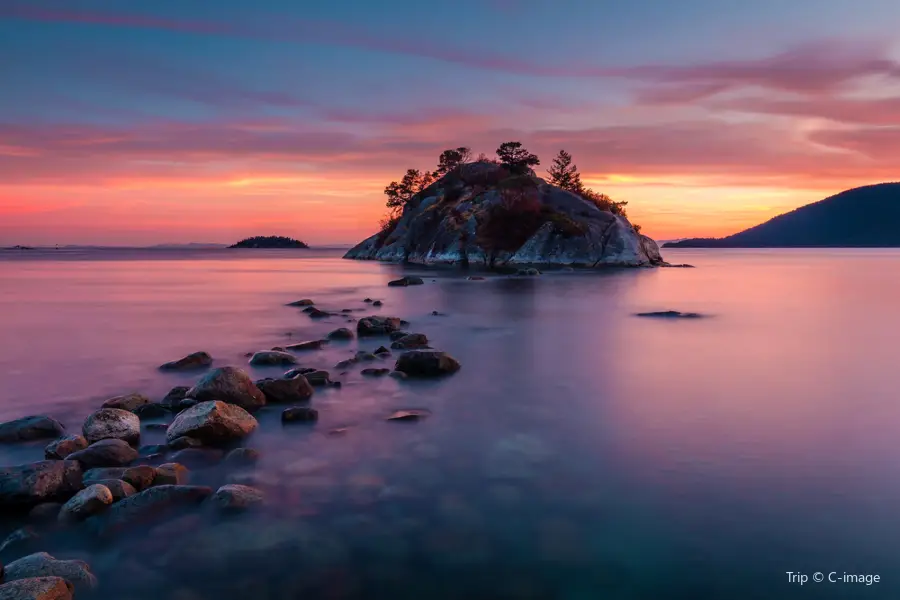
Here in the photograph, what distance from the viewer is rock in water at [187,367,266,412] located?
38.6 feet

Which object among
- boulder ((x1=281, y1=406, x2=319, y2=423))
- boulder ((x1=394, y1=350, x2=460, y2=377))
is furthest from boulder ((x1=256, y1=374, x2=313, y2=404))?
boulder ((x1=394, y1=350, x2=460, y2=377))

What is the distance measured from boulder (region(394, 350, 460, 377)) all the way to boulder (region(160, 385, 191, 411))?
5.34m

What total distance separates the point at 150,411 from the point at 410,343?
29.2 feet

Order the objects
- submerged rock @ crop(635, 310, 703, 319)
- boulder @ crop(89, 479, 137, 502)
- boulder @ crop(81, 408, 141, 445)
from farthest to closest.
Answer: submerged rock @ crop(635, 310, 703, 319) < boulder @ crop(81, 408, 141, 445) < boulder @ crop(89, 479, 137, 502)

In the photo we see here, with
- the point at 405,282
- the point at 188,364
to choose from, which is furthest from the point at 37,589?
the point at 405,282

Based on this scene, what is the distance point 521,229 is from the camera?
8500cm

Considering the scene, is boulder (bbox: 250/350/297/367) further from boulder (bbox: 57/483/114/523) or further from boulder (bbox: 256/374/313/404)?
boulder (bbox: 57/483/114/523)

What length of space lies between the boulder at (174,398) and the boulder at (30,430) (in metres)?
1.86

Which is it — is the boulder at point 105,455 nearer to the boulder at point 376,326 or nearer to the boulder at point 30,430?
the boulder at point 30,430

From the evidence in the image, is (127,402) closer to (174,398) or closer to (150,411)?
(150,411)

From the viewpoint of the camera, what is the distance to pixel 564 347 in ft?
70.9

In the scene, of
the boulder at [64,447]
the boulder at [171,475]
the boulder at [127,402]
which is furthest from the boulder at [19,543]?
the boulder at [127,402]

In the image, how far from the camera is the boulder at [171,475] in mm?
8195

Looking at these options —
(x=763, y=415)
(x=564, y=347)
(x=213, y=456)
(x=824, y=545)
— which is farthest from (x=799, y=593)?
(x=564, y=347)
